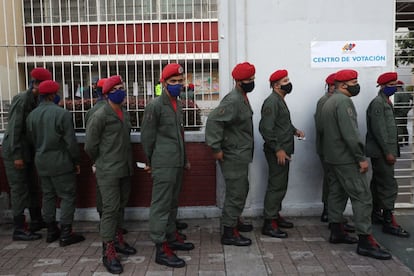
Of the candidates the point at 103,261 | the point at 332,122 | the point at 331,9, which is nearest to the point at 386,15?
the point at 331,9

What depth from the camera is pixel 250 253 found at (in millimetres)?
4227

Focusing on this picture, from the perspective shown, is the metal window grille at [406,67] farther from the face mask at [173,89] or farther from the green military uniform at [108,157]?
the green military uniform at [108,157]

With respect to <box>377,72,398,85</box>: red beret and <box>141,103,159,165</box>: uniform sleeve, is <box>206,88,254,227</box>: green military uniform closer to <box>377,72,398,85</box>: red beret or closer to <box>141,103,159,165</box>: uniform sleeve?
<box>141,103,159,165</box>: uniform sleeve

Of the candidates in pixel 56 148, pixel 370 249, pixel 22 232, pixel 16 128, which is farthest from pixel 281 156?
pixel 22 232

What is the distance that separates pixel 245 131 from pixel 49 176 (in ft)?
7.33

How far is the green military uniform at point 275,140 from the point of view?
4.61 m

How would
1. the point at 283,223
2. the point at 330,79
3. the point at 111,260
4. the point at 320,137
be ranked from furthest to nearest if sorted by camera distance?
the point at 283,223 → the point at 330,79 → the point at 320,137 → the point at 111,260

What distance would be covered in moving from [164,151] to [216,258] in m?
1.21

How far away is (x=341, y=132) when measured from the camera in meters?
4.10

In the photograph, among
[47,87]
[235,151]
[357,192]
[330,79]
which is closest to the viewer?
[357,192]

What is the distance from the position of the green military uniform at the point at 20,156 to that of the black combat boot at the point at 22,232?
0.20 ft


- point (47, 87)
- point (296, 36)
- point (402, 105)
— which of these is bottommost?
point (402, 105)

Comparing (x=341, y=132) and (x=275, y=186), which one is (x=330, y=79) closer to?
(x=341, y=132)

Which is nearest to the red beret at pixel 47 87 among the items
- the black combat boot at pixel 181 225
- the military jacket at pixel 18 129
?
the military jacket at pixel 18 129
